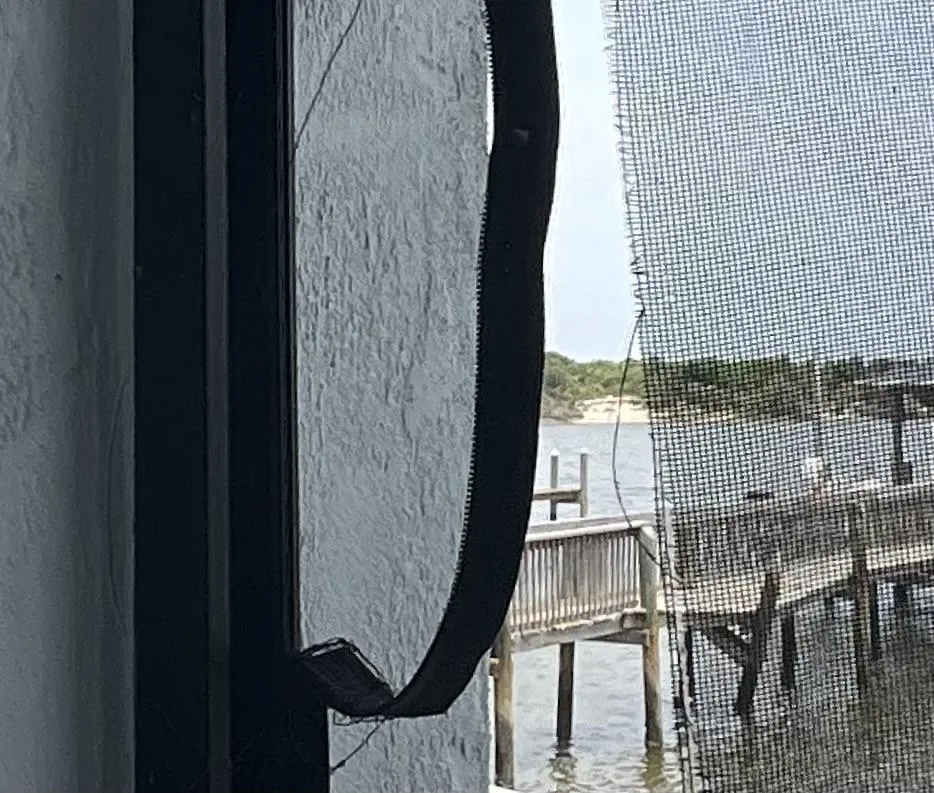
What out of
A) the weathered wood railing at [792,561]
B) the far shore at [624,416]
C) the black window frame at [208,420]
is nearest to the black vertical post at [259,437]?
the black window frame at [208,420]

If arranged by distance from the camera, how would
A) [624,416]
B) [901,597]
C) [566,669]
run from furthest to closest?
[566,669] < [624,416] < [901,597]

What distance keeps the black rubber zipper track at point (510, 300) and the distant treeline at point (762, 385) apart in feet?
0.12

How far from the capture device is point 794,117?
35cm

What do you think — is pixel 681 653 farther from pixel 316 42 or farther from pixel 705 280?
pixel 316 42

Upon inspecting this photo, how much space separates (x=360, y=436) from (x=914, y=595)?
28 centimetres

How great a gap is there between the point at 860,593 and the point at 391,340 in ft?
0.94

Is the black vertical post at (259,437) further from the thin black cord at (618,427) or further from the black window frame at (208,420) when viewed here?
the thin black cord at (618,427)

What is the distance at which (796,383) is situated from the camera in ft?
1.12

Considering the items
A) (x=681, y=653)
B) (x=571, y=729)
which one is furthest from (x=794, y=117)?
(x=571, y=729)

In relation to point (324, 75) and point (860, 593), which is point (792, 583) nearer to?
point (860, 593)

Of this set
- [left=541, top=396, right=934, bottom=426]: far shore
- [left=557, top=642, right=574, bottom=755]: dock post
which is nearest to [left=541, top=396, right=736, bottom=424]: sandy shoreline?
[left=541, top=396, right=934, bottom=426]: far shore

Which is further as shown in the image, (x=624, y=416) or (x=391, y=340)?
(x=391, y=340)

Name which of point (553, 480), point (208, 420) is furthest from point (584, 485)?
point (208, 420)

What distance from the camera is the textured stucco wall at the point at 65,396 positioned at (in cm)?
48
